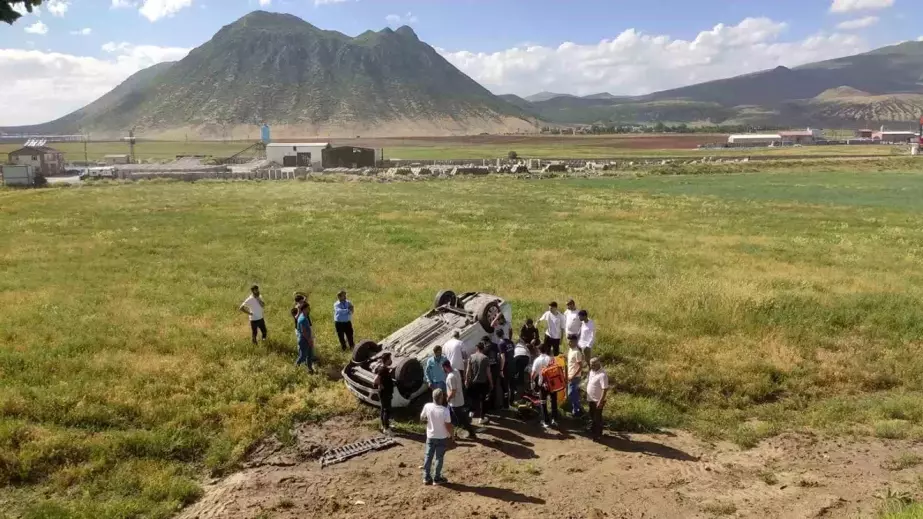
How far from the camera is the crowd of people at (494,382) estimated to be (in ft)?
31.9

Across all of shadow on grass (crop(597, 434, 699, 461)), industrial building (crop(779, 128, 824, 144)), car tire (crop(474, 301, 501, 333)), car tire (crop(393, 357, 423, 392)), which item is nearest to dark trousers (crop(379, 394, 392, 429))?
car tire (crop(393, 357, 423, 392))

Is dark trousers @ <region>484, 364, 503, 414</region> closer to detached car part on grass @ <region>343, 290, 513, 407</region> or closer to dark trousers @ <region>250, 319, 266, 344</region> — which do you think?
detached car part on grass @ <region>343, 290, 513, 407</region>

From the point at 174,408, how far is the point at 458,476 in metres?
5.75

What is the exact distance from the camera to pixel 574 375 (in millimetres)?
11859

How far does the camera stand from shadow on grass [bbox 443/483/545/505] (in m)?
9.16

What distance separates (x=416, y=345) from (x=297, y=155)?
255 feet

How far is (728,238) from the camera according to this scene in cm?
3161

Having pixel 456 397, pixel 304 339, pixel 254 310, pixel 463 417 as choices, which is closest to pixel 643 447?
pixel 463 417

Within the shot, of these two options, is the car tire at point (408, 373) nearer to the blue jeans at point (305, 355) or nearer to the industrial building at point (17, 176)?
the blue jeans at point (305, 355)

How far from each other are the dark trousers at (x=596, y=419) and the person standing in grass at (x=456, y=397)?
2.11 metres

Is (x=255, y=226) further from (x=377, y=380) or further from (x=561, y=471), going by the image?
(x=561, y=471)

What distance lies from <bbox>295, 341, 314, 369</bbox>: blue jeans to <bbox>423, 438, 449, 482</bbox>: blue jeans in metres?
5.42

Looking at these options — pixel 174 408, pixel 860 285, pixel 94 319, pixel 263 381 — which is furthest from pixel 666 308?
pixel 94 319

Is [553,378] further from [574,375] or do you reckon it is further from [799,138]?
[799,138]
